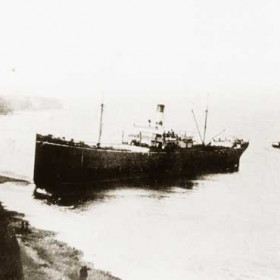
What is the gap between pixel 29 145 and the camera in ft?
67.5

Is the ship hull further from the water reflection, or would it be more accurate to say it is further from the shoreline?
the shoreline

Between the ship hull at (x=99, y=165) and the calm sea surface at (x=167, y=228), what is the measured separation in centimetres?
61

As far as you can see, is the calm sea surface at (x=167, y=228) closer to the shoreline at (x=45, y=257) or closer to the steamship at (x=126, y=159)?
the shoreline at (x=45, y=257)

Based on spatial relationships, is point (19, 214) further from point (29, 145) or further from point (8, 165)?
point (29, 145)

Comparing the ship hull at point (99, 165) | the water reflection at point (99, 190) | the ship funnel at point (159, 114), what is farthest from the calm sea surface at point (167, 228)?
the ship funnel at point (159, 114)

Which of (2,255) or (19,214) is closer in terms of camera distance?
(2,255)

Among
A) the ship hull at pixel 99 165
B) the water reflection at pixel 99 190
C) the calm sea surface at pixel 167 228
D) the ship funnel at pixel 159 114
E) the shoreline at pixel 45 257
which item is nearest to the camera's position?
the shoreline at pixel 45 257

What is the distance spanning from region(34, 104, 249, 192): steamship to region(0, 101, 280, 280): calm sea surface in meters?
0.69

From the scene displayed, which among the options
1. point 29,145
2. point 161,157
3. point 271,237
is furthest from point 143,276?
point 29,145

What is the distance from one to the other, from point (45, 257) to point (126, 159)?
812 cm

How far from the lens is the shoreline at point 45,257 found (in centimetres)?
455

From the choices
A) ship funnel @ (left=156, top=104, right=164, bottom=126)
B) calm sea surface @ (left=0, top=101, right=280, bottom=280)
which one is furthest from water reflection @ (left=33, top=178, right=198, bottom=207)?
ship funnel @ (left=156, top=104, right=164, bottom=126)

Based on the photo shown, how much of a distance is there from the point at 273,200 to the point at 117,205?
4860mm

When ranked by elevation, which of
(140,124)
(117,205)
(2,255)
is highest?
(140,124)
